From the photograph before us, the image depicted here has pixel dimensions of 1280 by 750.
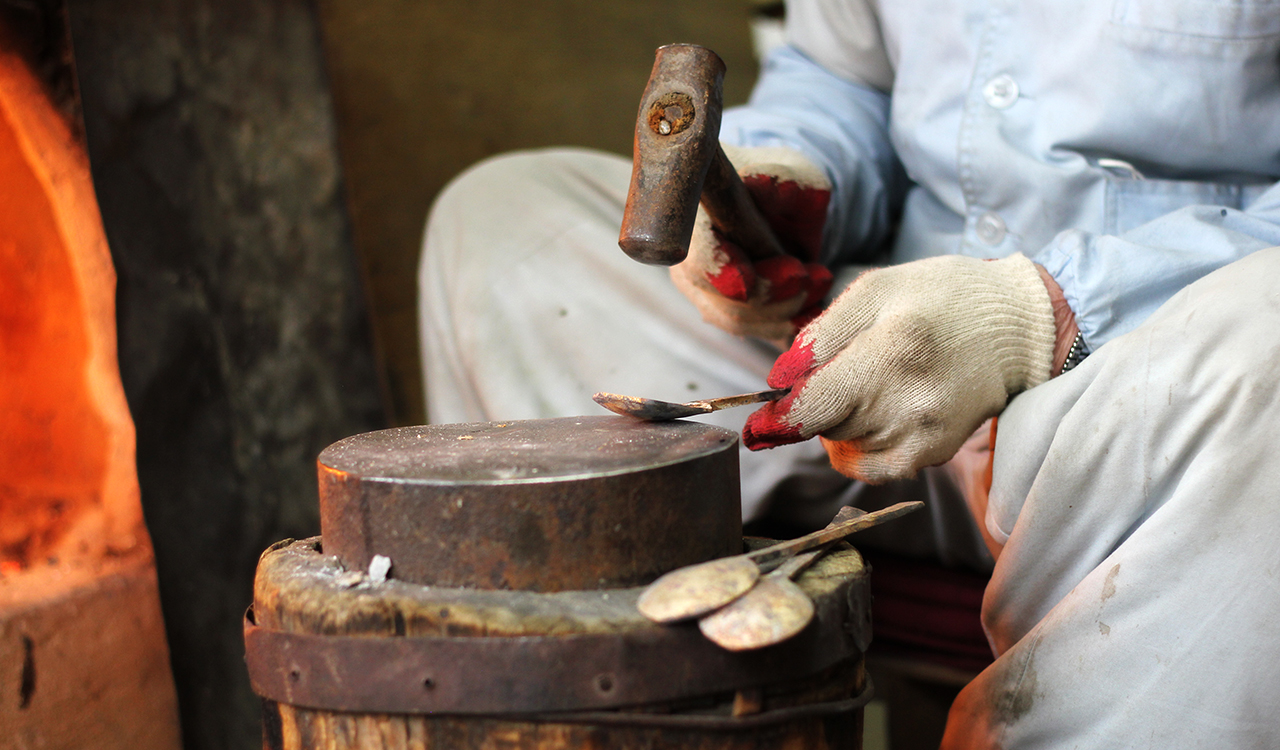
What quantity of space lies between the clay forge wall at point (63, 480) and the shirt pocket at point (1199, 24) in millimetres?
1239

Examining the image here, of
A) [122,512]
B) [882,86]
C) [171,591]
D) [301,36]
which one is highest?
[301,36]

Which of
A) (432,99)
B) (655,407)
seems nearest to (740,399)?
(655,407)

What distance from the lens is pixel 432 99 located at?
2.21m

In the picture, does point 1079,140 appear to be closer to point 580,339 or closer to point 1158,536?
point 1158,536

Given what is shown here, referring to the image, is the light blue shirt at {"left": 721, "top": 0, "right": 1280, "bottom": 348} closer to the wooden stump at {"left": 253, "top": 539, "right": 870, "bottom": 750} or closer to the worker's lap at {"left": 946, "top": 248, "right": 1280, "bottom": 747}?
the worker's lap at {"left": 946, "top": 248, "right": 1280, "bottom": 747}

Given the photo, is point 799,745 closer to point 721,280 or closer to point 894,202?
point 721,280

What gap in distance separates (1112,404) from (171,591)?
114 cm

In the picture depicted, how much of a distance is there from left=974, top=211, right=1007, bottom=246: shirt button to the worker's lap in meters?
0.37

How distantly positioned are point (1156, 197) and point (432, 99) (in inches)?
61.9

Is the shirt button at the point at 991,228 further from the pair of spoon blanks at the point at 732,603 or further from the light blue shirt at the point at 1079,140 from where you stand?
the pair of spoon blanks at the point at 732,603

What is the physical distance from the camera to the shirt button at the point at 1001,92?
1177mm

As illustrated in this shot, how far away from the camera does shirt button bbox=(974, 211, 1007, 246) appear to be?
47.9 inches

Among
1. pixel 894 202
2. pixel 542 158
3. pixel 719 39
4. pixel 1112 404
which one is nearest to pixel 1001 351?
pixel 1112 404

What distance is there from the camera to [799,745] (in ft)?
2.30
